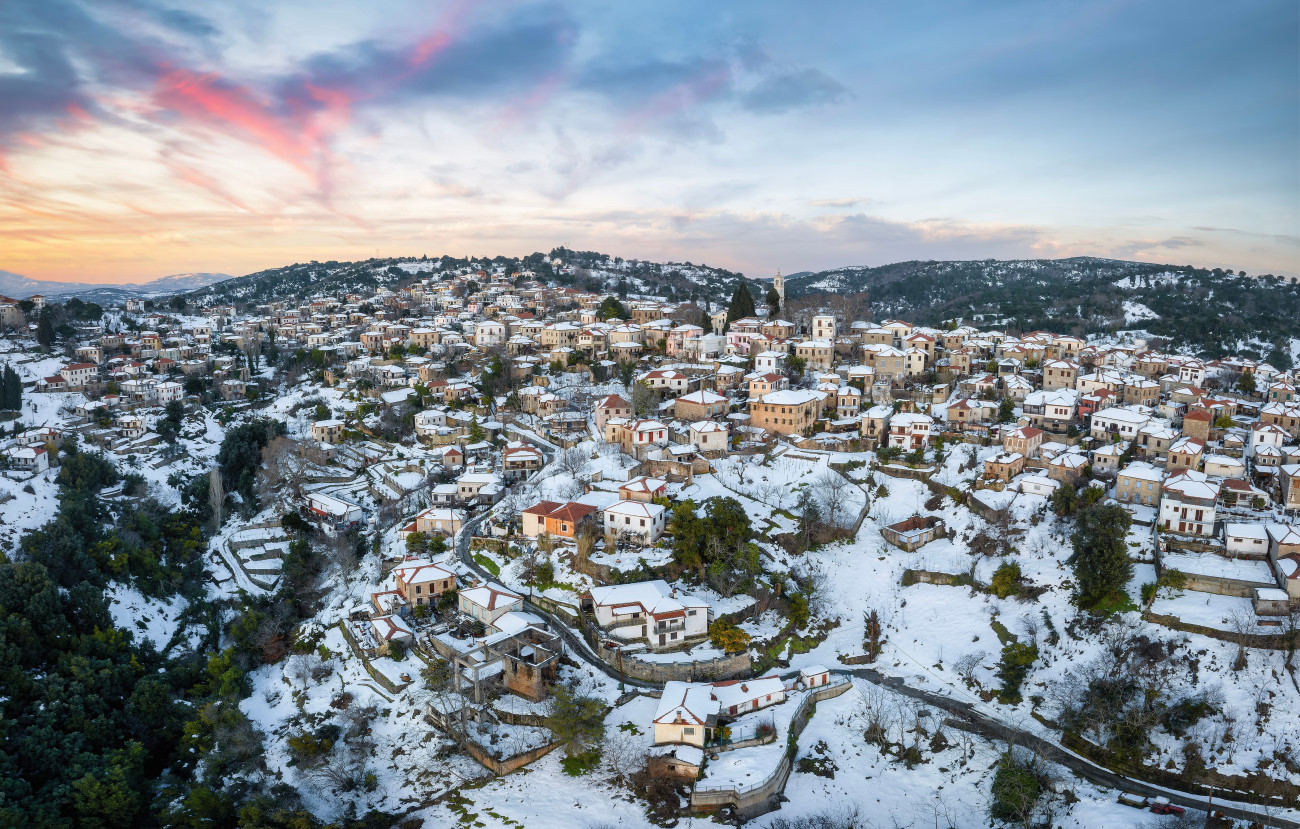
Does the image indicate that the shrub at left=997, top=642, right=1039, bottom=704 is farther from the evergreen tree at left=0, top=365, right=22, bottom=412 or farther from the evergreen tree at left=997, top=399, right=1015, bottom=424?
the evergreen tree at left=0, top=365, right=22, bottom=412

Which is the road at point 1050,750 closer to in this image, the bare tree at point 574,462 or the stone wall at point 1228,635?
the stone wall at point 1228,635

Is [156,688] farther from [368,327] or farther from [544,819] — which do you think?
[368,327]

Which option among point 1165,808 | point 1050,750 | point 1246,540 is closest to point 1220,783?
point 1165,808

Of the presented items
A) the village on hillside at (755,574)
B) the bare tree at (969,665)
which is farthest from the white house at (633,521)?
the bare tree at (969,665)

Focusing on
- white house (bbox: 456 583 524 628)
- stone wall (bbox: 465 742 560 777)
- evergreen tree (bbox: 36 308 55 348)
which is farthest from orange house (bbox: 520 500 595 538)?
evergreen tree (bbox: 36 308 55 348)

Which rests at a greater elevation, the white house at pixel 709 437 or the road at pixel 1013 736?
the white house at pixel 709 437

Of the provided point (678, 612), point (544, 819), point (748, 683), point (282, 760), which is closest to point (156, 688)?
point (282, 760)
